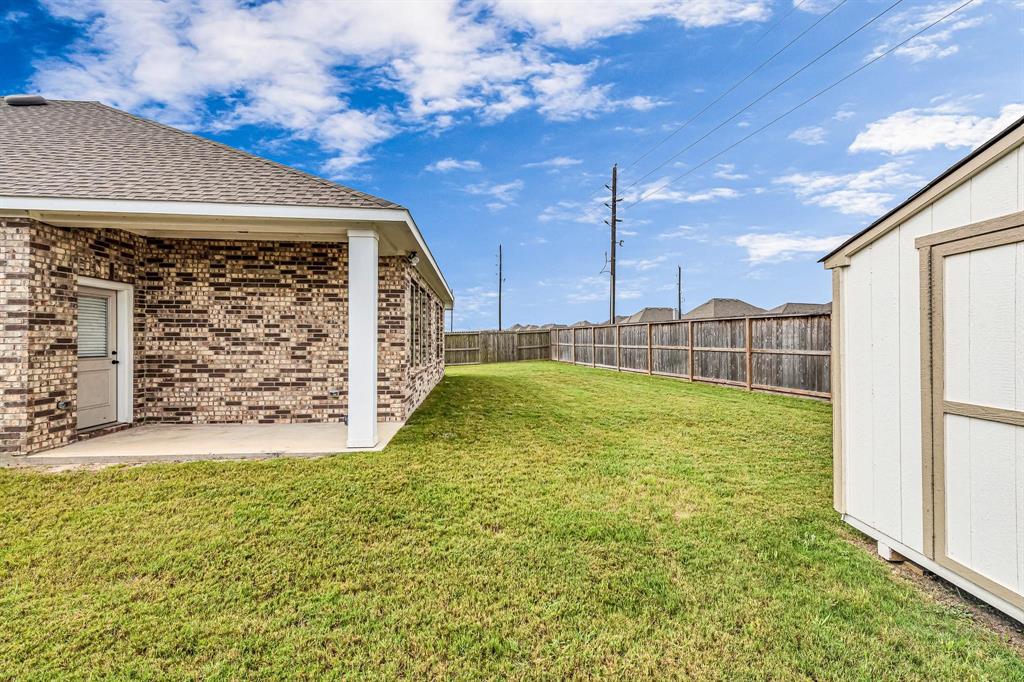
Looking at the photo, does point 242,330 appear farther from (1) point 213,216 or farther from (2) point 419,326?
(2) point 419,326

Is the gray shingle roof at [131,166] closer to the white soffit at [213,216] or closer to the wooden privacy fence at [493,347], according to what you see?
the white soffit at [213,216]

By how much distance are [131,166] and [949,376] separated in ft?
28.9

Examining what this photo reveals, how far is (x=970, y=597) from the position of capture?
259 centimetres

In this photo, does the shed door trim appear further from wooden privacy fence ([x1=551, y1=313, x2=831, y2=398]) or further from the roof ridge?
wooden privacy fence ([x1=551, y1=313, x2=831, y2=398])

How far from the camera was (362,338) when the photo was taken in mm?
5605

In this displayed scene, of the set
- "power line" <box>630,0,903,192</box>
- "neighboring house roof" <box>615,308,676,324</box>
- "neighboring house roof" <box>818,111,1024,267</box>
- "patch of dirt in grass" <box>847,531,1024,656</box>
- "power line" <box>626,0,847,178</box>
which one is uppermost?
"power line" <box>626,0,847,178</box>

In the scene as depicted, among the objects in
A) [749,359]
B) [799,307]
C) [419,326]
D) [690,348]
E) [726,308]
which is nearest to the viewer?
[419,326]

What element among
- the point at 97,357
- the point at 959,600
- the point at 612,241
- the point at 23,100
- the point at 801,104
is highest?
the point at 801,104

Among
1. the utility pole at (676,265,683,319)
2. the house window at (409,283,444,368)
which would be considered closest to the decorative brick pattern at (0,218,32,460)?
the house window at (409,283,444,368)

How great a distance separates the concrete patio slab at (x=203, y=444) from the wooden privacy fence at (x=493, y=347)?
1616cm

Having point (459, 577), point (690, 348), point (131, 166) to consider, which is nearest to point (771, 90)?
point (690, 348)

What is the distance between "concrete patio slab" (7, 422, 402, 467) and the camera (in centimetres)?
520

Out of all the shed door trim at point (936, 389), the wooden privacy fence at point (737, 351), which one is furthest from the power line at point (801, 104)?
the shed door trim at point (936, 389)

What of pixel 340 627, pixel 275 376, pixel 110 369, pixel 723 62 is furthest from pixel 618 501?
pixel 723 62
